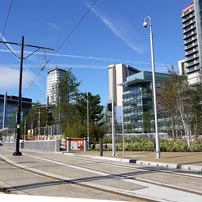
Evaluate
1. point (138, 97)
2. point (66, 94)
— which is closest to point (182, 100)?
point (66, 94)

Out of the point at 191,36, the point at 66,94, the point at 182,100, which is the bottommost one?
the point at 182,100

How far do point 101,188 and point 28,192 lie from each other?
79.9 inches

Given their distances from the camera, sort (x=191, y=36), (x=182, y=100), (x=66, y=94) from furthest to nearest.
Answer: (x=191, y=36) < (x=66, y=94) < (x=182, y=100)

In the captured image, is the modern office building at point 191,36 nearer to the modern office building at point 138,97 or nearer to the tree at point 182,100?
the modern office building at point 138,97

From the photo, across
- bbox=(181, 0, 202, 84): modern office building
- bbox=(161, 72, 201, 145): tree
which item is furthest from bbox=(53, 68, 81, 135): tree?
bbox=(181, 0, 202, 84): modern office building

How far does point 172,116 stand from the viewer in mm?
34219

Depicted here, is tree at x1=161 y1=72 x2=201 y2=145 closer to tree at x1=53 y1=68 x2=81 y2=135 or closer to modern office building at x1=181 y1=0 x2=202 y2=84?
tree at x1=53 y1=68 x2=81 y2=135

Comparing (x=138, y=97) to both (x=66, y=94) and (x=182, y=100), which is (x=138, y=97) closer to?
(x=66, y=94)

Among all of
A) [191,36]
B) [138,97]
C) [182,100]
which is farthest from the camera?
[191,36]

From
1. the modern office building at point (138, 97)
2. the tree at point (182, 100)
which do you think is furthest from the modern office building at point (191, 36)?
the tree at point (182, 100)

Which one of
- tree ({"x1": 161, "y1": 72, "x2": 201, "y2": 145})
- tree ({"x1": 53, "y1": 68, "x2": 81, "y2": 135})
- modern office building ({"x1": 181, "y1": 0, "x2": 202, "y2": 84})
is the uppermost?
modern office building ({"x1": 181, "y1": 0, "x2": 202, "y2": 84})

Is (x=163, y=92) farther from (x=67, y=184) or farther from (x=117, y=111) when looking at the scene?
(x=67, y=184)

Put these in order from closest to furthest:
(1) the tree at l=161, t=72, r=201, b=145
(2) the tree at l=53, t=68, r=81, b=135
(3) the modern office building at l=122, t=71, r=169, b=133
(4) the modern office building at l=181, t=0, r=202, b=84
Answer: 1. (1) the tree at l=161, t=72, r=201, b=145
2. (2) the tree at l=53, t=68, r=81, b=135
3. (3) the modern office building at l=122, t=71, r=169, b=133
4. (4) the modern office building at l=181, t=0, r=202, b=84

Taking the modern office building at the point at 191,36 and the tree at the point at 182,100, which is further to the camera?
the modern office building at the point at 191,36
